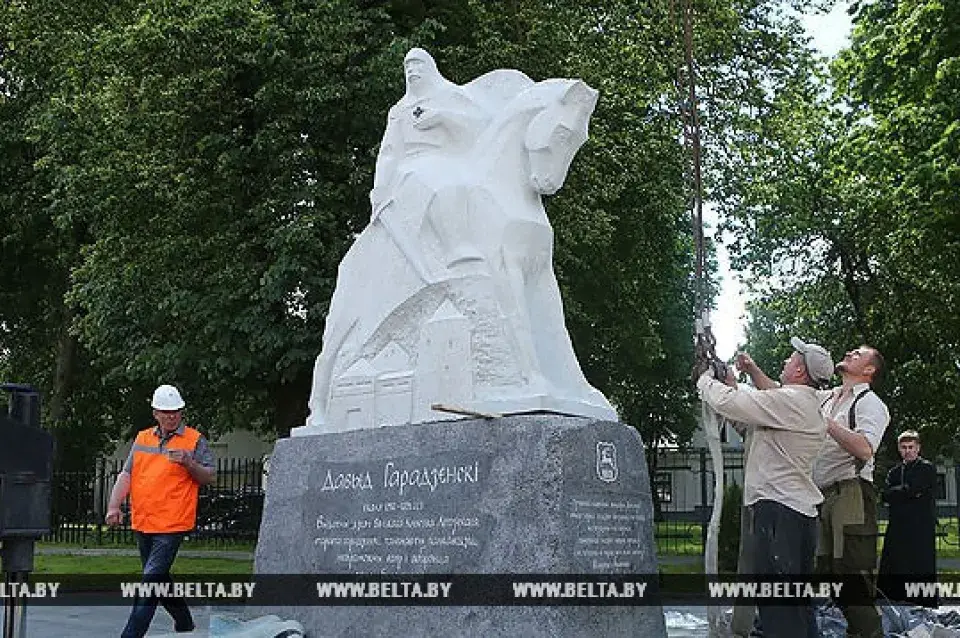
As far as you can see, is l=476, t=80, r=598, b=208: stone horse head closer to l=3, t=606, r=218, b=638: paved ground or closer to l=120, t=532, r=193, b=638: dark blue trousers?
l=120, t=532, r=193, b=638: dark blue trousers

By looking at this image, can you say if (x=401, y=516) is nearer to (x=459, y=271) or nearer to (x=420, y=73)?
(x=459, y=271)

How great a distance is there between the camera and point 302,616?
687cm

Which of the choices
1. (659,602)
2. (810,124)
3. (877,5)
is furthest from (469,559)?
(810,124)

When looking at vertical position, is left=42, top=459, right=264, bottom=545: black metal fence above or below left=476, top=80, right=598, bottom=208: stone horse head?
below

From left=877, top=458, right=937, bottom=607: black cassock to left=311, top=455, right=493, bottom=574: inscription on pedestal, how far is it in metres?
3.85

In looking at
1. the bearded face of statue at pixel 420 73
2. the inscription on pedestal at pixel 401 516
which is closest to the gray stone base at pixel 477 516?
the inscription on pedestal at pixel 401 516

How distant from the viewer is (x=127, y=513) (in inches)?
728

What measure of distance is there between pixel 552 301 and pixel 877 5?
39.8ft

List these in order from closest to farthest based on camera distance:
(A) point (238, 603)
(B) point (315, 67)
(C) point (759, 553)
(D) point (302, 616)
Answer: (C) point (759, 553)
(D) point (302, 616)
(A) point (238, 603)
(B) point (315, 67)

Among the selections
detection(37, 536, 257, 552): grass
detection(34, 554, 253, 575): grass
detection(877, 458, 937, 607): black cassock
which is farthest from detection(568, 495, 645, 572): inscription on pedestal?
detection(37, 536, 257, 552): grass

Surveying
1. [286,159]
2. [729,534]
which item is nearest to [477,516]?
[729,534]

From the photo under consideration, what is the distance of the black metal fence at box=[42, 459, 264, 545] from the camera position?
18.9 m

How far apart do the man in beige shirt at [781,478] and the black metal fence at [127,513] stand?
41.8 ft

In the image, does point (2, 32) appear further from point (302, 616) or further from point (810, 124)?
point (302, 616)
